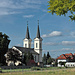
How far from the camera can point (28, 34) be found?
13225 cm

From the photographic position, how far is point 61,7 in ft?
66.3

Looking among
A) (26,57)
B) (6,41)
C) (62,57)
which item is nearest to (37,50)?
(62,57)

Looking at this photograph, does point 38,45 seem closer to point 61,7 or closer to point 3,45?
point 3,45

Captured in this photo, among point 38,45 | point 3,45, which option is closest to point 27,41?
point 38,45

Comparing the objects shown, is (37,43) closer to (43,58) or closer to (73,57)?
Answer: (43,58)

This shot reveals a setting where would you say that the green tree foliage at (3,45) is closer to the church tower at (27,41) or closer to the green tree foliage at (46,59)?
the green tree foliage at (46,59)

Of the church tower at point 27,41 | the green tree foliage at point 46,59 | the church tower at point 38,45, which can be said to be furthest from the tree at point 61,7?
the church tower at point 27,41

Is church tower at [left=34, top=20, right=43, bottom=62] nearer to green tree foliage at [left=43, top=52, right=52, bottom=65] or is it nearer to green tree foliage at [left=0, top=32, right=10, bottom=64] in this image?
green tree foliage at [left=43, top=52, right=52, bottom=65]

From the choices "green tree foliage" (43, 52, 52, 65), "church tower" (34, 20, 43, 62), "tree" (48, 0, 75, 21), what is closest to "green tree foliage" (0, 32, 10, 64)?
"green tree foliage" (43, 52, 52, 65)

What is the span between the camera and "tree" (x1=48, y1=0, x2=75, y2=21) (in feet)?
64.8

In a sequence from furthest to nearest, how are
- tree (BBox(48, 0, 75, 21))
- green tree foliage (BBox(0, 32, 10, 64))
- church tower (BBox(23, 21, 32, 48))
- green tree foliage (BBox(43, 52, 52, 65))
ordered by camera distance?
church tower (BBox(23, 21, 32, 48))
green tree foliage (BBox(43, 52, 52, 65))
green tree foliage (BBox(0, 32, 10, 64))
tree (BBox(48, 0, 75, 21))

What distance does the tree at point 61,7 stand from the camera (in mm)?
19750

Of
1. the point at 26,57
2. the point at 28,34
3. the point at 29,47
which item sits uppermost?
the point at 28,34

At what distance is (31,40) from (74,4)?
11371 centimetres
